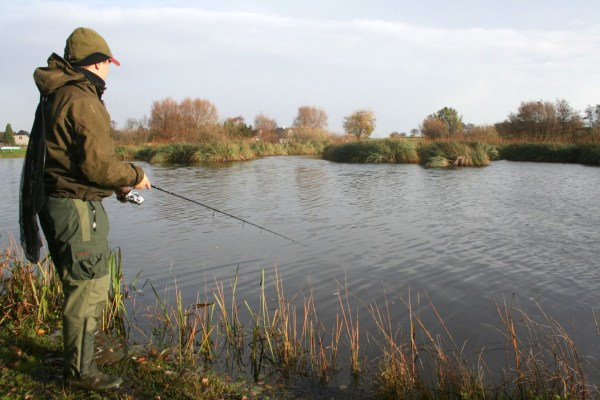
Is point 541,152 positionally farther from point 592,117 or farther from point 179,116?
point 179,116

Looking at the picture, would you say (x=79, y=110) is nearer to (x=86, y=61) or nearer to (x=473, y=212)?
(x=86, y=61)

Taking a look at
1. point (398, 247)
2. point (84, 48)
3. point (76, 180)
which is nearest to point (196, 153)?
point (398, 247)

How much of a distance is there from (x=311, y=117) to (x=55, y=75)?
74.3m

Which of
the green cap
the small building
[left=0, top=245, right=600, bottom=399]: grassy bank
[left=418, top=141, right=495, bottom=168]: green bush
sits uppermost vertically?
the small building

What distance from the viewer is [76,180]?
2.97m

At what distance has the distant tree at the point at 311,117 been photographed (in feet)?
249

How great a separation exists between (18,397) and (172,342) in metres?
1.46

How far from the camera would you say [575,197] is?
42.6ft

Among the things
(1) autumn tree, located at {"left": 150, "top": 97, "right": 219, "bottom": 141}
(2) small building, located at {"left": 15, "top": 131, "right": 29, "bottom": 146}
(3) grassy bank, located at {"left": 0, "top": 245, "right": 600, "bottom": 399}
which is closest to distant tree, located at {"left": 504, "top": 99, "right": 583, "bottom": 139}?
(1) autumn tree, located at {"left": 150, "top": 97, "right": 219, "bottom": 141}

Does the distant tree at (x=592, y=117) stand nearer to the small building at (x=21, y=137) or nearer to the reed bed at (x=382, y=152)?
the reed bed at (x=382, y=152)

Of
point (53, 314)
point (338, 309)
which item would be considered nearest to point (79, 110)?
point (53, 314)

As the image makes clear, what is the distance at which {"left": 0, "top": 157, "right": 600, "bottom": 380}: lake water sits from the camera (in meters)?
5.55

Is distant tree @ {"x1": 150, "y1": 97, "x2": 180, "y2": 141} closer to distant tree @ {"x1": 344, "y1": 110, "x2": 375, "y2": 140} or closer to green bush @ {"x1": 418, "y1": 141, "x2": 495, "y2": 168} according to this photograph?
distant tree @ {"x1": 344, "y1": 110, "x2": 375, "y2": 140}

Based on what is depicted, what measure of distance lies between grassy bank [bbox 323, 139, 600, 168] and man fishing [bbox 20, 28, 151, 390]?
2435 centimetres
